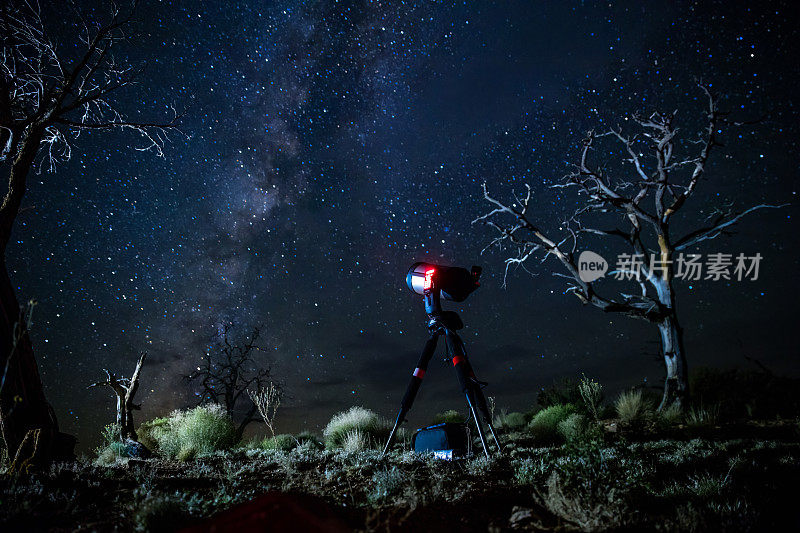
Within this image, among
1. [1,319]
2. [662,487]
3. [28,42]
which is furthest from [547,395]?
[28,42]

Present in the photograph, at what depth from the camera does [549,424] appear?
32.1ft

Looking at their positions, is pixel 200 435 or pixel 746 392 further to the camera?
pixel 746 392

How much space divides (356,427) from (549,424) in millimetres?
5151

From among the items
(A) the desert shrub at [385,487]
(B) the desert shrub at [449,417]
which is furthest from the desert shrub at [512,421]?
(A) the desert shrub at [385,487]

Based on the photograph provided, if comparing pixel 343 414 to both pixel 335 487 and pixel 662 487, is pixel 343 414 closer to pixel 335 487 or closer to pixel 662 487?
pixel 335 487

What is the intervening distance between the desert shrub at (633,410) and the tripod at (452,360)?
664cm

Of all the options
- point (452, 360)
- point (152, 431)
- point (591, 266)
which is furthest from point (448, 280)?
point (152, 431)

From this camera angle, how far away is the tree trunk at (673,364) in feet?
33.5

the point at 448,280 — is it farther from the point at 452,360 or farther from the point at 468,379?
the point at 468,379

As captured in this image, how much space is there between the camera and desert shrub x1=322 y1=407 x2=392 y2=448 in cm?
970

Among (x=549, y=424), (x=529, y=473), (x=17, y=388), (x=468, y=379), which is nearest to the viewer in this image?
(x=529, y=473)

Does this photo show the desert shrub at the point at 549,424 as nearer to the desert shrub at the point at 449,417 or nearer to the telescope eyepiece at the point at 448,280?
the desert shrub at the point at 449,417

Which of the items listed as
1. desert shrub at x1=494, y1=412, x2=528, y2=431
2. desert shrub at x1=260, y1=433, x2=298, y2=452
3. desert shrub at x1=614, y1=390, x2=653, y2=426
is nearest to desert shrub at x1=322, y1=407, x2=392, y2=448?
desert shrub at x1=260, y1=433, x2=298, y2=452

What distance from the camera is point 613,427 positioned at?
29.7 feet
